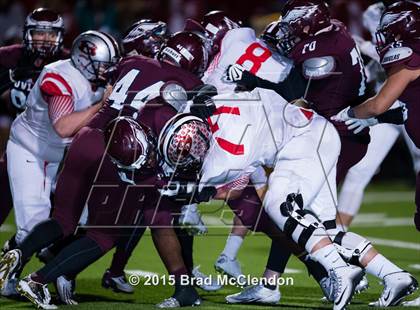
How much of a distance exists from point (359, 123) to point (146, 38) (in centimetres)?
154

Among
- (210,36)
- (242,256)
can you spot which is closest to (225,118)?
(210,36)

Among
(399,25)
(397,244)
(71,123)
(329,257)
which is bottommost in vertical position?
(397,244)

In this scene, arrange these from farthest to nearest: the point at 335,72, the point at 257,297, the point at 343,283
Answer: the point at 335,72 → the point at 257,297 → the point at 343,283

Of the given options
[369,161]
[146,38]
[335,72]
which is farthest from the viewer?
[369,161]

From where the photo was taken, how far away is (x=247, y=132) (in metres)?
5.55

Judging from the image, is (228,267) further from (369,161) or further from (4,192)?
(369,161)

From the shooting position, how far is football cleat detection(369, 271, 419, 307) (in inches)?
217

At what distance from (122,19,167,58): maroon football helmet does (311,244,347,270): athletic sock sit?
1.88 meters

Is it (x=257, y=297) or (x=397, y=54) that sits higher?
(x=397, y=54)

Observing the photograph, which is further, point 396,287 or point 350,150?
point 350,150

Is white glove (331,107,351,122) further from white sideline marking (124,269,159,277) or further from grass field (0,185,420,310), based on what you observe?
white sideline marking (124,269,159,277)

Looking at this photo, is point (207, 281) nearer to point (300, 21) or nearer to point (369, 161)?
point (300, 21)

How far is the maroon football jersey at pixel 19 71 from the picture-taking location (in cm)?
689

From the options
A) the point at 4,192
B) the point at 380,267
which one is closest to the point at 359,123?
the point at 380,267
